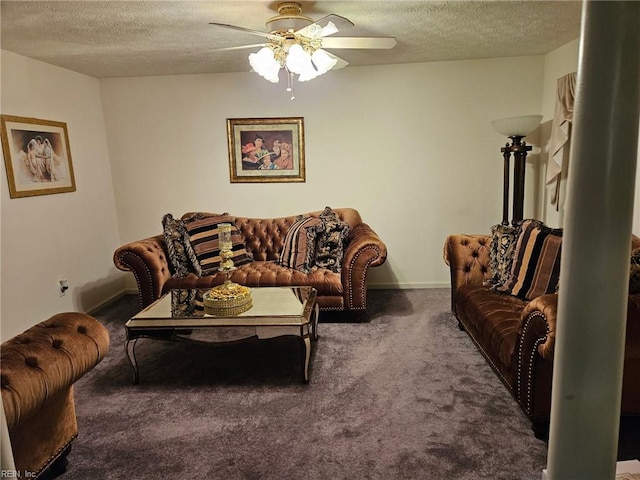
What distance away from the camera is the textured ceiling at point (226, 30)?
101 inches

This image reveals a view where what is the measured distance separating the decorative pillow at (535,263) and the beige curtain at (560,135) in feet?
3.12

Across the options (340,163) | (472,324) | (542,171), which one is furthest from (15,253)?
(542,171)

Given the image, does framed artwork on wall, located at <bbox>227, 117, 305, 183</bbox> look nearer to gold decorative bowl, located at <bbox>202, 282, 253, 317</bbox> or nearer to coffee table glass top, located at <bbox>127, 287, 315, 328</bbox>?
coffee table glass top, located at <bbox>127, 287, 315, 328</bbox>

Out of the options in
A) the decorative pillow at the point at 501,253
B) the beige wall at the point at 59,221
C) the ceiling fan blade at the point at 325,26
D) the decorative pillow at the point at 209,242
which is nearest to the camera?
the ceiling fan blade at the point at 325,26

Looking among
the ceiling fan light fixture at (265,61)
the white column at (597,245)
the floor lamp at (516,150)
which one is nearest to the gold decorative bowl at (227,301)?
the ceiling fan light fixture at (265,61)

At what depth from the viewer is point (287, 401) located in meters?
2.50

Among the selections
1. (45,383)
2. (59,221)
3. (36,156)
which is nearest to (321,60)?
(45,383)

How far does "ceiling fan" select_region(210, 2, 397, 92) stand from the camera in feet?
8.27

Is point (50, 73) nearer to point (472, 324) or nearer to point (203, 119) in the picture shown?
point (203, 119)

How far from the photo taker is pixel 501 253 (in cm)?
314

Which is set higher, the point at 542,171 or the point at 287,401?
the point at 542,171

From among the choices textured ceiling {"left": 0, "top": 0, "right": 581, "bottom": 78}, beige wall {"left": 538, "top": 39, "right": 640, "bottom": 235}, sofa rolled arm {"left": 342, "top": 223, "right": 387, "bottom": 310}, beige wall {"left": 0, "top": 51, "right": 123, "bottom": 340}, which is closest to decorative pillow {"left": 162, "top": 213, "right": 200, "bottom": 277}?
beige wall {"left": 0, "top": 51, "right": 123, "bottom": 340}

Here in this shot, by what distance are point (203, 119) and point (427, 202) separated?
2.51m

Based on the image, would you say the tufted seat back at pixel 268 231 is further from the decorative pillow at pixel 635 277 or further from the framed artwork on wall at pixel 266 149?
the decorative pillow at pixel 635 277
